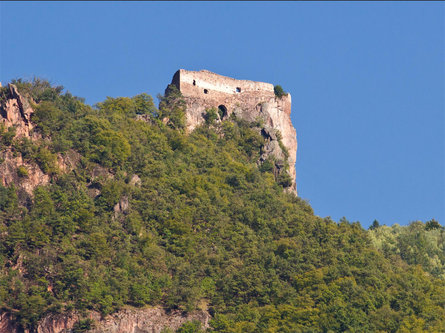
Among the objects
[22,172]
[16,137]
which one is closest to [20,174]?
[22,172]

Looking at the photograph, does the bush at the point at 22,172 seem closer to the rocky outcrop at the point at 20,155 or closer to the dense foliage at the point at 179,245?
the rocky outcrop at the point at 20,155

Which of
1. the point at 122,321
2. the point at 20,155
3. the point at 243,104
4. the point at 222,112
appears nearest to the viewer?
the point at 122,321

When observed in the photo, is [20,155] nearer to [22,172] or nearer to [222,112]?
[22,172]

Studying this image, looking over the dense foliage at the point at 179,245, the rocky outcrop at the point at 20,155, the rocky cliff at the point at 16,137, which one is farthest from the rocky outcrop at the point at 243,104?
the rocky cliff at the point at 16,137

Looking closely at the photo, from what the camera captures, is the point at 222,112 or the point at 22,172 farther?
the point at 222,112

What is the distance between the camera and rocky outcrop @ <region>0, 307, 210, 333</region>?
68562 millimetres

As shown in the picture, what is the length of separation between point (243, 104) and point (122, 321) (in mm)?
32891

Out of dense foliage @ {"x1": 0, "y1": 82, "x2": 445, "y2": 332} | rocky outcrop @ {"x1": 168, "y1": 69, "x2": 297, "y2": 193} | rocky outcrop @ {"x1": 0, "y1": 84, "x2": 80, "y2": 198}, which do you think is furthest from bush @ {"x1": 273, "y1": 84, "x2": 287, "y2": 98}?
rocky outcrop @ {"x1": 0, "y1": 84, "x2": 80, "y2": 198}

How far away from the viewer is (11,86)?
81.3 meters

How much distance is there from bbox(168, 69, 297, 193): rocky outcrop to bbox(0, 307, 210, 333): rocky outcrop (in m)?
25.3

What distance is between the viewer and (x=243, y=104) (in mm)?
98125

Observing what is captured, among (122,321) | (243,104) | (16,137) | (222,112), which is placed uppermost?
(243,104)

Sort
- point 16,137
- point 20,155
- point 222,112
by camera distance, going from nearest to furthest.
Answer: point 20,155, point 16,137, point 222,112

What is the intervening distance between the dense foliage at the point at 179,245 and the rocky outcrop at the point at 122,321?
Answer: 60 cm
